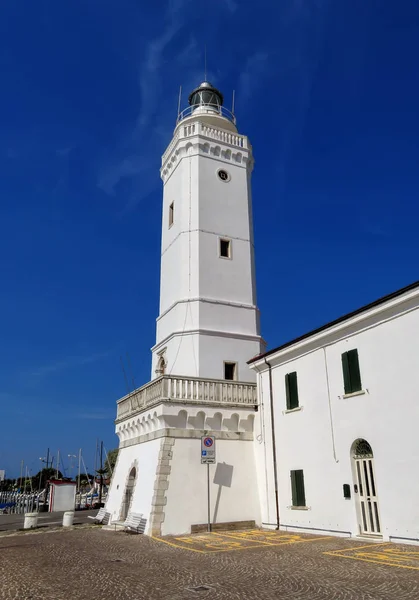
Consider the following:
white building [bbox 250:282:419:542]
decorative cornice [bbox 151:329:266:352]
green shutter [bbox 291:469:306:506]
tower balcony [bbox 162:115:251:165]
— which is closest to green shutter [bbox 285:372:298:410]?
white building [bbox 250:282:419:542]

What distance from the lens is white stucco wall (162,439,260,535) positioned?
59.8 ft

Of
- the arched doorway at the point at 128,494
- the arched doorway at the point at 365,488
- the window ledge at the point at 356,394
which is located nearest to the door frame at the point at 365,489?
the arched doorway at the point at 365,488

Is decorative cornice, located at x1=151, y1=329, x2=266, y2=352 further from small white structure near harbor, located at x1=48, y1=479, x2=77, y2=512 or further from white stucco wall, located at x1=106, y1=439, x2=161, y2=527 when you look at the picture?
small white structure near harbor, located at x1=48, y1=479, x2=77, y2=512

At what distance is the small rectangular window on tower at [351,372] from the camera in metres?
16.0

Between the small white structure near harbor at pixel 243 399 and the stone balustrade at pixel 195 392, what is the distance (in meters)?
0.05

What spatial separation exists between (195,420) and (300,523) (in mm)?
5695

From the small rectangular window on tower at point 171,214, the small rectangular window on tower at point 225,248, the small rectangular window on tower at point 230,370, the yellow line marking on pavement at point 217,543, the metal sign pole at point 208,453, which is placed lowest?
the yellow line marking on pavement at point 217,543

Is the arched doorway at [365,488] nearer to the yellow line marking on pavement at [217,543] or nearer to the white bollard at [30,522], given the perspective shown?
the yellow line marking on pavement at [217,543]

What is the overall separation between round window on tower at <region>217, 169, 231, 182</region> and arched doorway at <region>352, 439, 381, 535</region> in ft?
56.4

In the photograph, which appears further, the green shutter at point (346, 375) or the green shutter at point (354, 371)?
the green shutter at point (346, 375)

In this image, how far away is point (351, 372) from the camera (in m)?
16.3

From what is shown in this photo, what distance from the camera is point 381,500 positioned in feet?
47.2

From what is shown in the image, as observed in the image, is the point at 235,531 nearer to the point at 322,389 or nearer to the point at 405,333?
the point at 322,389

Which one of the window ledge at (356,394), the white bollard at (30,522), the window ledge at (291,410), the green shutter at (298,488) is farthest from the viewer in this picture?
the white bollard at (30,522)
